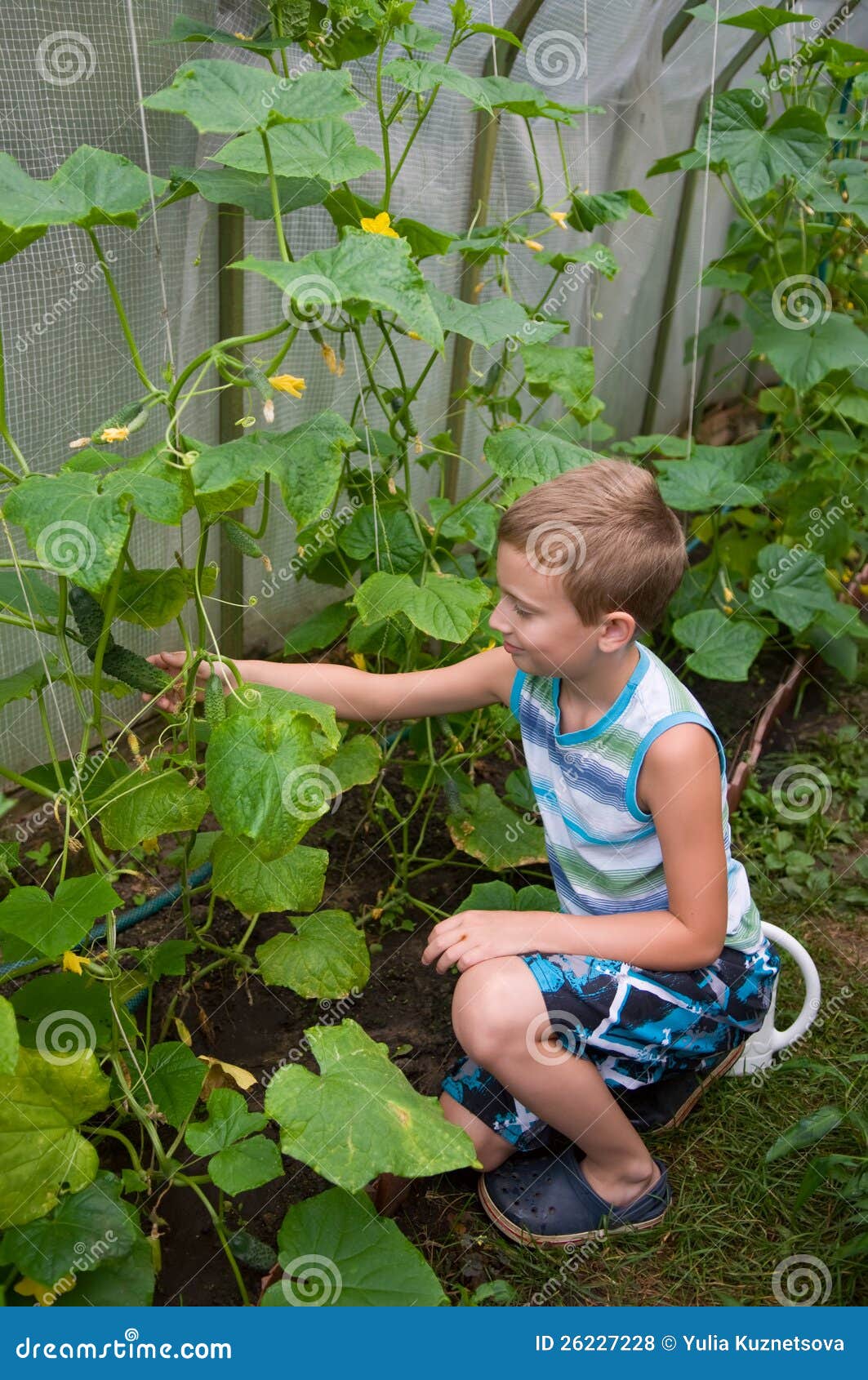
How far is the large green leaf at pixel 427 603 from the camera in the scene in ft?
5.22

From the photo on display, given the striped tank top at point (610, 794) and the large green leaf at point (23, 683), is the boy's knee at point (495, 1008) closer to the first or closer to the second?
the striped tank top at point (610, 794)

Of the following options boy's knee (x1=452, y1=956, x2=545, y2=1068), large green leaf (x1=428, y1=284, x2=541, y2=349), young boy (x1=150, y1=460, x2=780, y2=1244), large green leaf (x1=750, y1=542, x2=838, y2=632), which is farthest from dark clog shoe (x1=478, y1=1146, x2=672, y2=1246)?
large green leaf (x1=750, y1=542, x2=838, y2=632)

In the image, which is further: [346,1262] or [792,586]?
[792,586]

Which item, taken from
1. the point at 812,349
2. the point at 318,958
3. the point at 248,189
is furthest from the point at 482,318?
Result: the point at 812,349

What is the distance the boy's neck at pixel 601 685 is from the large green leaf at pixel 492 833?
1.60 feet

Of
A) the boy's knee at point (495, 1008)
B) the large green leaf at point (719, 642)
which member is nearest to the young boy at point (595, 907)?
the boy's knee at point (495, 1008)

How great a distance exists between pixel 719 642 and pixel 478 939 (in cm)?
131

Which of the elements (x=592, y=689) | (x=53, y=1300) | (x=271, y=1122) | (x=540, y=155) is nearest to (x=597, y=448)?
(x=540, y=155)

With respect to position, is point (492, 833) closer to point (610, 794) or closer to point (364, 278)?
point (610, 794)

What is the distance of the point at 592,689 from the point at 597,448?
2.37 metres

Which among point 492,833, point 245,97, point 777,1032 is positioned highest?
point 245,97

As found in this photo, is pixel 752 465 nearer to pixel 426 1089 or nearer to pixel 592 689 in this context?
pixel 592 689

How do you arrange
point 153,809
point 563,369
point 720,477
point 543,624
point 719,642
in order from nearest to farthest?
1. point 153,809
2. point 543,624
3. point 563,369
4. point 719,642
5. point 720,477

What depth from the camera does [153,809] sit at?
134cm
